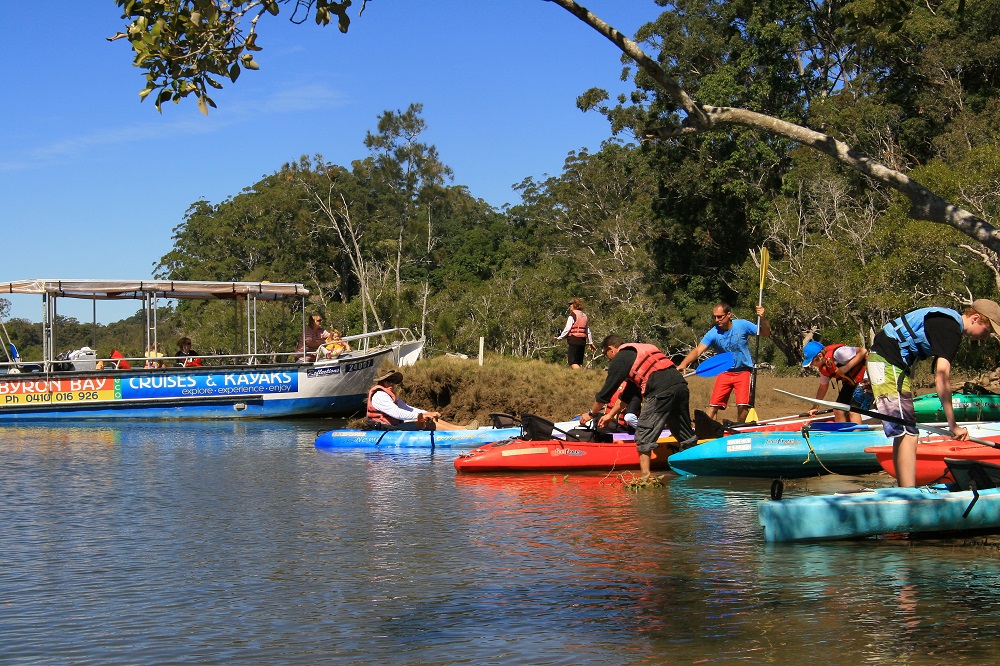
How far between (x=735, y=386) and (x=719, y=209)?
24161mm

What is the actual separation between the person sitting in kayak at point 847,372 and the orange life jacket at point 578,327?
24.2 ft

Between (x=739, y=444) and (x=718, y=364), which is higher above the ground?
(x=718, y=364)

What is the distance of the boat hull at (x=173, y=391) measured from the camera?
23281 millimetres

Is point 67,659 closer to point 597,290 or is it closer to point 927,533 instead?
point 927,533

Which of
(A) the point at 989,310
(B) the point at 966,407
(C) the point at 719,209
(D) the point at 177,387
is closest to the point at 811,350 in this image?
(B) the point at 966,407

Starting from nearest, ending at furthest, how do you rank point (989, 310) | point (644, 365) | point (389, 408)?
point (989, 310), point (644, 365), point (389, 408)

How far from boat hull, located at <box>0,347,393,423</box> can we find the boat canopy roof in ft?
5.27

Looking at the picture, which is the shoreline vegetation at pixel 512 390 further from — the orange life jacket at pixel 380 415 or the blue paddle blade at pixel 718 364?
the blue paddle blade at pixel 718 364

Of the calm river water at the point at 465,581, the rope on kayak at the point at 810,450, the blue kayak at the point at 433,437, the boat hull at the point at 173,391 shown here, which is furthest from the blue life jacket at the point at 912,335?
the boat hull at the point at 173,391

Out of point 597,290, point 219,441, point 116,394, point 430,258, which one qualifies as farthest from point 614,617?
point 430,258

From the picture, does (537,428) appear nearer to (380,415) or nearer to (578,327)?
(380,415)

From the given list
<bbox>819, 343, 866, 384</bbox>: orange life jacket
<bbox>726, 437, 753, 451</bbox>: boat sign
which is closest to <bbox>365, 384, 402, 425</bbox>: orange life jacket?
<bbox>726, 437, 753, 451</bbox>: boat sign

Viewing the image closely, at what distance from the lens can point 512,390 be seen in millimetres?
20422

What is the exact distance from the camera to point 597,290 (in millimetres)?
41844
